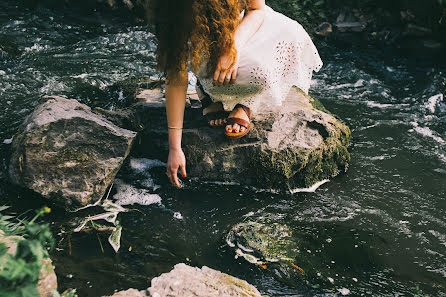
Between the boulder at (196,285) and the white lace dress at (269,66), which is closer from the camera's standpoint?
the boulder at (196,285)

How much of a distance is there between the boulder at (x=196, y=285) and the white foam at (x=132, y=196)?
104cm

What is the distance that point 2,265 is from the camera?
136cm

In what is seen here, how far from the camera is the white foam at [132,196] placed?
2965 mm

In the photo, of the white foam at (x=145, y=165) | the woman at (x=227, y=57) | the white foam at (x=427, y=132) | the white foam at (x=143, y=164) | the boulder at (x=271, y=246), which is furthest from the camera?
the white foam at (x=427, y=132)

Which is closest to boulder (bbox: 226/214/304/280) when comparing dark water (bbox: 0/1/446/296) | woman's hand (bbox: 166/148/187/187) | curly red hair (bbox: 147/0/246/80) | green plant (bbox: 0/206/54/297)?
dark water (bbox: 0/1/446/296)

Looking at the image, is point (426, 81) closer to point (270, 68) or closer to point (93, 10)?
point (270, 68)

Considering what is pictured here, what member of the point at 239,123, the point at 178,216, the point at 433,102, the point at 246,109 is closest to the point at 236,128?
the point at 239,123

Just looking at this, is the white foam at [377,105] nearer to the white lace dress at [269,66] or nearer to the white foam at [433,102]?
the white foam at [433,102]

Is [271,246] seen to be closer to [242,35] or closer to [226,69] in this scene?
[226,69]

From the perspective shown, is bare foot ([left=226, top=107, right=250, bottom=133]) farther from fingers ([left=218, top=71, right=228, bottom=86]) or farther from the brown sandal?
fingers ([left=218, top=71, right=228, bottom=86])

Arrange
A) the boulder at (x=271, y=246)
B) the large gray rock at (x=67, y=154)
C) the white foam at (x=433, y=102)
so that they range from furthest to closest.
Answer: the white foam at (x=433, y=102), the large gray rock at (x=67, y=154), the boulder at (x=271, y=246)

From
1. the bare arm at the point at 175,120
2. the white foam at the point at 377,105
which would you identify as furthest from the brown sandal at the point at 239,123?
the white foam at the point at 377,105

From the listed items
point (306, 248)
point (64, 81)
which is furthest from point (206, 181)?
point (64, 81)

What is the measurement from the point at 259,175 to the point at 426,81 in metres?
3.33
